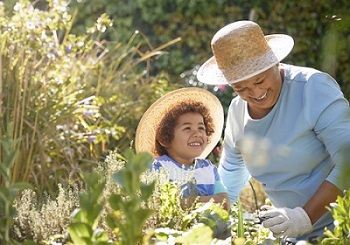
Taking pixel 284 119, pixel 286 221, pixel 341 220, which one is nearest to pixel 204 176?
pixel 284 119

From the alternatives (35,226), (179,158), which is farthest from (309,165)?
(35,226)

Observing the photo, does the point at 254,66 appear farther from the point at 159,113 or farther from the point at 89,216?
the point at 89,216

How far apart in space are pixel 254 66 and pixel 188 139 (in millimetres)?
751

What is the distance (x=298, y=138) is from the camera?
283cm

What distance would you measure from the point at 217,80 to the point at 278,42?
34 centimetres

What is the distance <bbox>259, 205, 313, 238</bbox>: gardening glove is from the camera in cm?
247

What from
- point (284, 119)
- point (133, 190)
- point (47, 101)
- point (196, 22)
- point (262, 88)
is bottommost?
point (133, 190)

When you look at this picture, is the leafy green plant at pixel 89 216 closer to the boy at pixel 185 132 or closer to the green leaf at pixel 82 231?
the green leaf at pixel 82 231

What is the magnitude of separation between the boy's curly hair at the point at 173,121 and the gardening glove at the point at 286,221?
3.17 feet

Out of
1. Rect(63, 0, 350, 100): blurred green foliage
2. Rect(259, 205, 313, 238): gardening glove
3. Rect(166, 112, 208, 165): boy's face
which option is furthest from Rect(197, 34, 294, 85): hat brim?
Rect(63, 0, 350, 100): blurred green foliage

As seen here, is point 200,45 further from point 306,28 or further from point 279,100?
point 279,100

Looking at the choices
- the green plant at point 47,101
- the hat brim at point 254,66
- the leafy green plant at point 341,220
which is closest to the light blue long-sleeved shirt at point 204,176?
the hat brim at point 254,66

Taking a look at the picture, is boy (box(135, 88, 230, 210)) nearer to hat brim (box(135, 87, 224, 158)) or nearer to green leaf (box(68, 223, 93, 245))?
hat brim (box(135, 87, 224, 158))

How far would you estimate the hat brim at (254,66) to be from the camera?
276 centimetres
